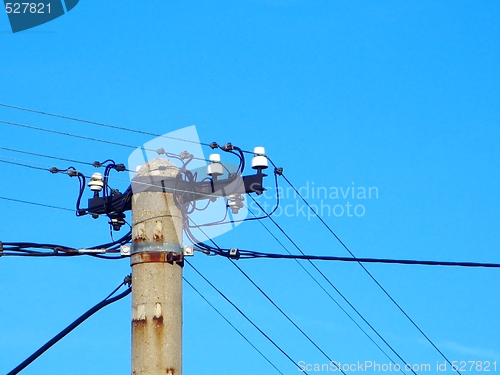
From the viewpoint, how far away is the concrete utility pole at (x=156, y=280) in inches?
407

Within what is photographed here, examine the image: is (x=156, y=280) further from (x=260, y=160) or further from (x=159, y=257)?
(x=260, y=160)

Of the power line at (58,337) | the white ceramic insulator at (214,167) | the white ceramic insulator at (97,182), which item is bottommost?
the power line at (58,337)

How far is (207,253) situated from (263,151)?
4.76ft

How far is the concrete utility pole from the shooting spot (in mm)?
10344

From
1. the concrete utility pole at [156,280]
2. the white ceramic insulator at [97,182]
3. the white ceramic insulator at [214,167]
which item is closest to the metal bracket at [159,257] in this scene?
the concrete utility pole at [156,280]

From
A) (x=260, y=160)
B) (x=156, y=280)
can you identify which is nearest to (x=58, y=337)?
(x=156, y=280)

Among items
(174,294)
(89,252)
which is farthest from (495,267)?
(89,252)

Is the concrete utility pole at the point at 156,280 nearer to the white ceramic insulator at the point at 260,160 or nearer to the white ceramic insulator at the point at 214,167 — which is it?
the white ceramic insulator at the point at 214,167

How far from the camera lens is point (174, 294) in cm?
1059

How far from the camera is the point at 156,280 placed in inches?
416

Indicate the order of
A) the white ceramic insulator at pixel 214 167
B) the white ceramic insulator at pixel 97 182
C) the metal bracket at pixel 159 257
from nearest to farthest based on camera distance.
A: the metal bracket at pixel 159 257 < the white ceramic insulator at pixel 214 167 < the white ceramic insulator at pixel 97 182

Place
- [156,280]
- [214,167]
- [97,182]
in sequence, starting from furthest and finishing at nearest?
[97,182]
[214,167]
[156,280]

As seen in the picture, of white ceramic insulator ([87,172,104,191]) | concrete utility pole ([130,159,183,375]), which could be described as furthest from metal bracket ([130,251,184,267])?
white ceramic insulator ([87,172,104,191])

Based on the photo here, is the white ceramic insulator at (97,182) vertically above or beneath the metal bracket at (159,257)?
above
